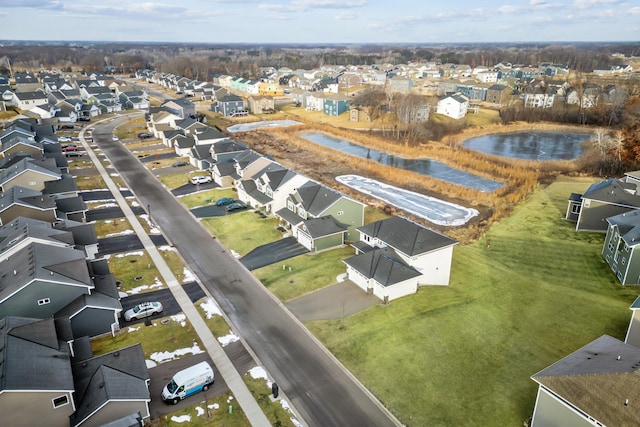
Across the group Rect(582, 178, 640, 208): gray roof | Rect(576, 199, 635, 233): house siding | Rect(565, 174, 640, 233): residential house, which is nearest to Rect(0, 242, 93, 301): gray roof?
Rect(576, 199, 635, 233): house siding

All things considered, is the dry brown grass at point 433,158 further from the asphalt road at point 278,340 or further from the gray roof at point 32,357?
the gray roof at point 32,357

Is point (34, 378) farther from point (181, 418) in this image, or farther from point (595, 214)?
point (595, 214)

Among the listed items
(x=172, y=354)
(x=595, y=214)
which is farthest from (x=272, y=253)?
(x=595, y=214)

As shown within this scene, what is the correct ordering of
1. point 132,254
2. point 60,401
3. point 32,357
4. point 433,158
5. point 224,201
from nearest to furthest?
point 60,401
point 32,357
point 132,254
point 224,201
point 433,158

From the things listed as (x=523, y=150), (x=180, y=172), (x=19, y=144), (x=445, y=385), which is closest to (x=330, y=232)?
(x=445, y=385)

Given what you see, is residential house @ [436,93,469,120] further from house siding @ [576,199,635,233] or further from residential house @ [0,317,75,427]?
residential house @ [0,317,75,427]

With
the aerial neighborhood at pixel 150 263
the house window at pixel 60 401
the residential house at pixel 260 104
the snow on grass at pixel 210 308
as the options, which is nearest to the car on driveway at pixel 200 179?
the aerial neighborhood at pixel 150 263
